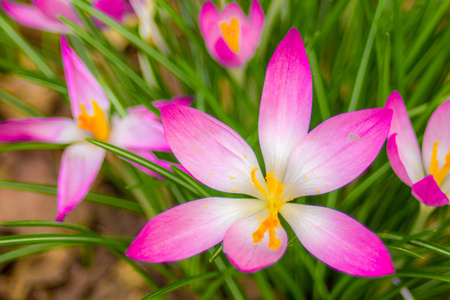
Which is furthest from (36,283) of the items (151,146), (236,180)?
(236,180)

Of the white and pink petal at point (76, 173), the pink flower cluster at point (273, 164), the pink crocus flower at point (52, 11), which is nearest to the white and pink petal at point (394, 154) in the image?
the pink flower cluster at point (273, 164)

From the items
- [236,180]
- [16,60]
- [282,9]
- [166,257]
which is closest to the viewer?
[166,257]

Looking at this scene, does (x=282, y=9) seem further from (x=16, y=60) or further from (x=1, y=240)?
(x=16, y=60)

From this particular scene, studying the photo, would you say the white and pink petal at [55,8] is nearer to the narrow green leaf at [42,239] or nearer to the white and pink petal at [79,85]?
the white and pink petal at [79,85]

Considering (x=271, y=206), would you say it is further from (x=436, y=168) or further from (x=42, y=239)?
(x=42, y=239)

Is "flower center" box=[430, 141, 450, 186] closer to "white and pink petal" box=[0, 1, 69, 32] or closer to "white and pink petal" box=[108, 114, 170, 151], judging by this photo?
"white and pink petal" box=[108, 114, 170, 151]
